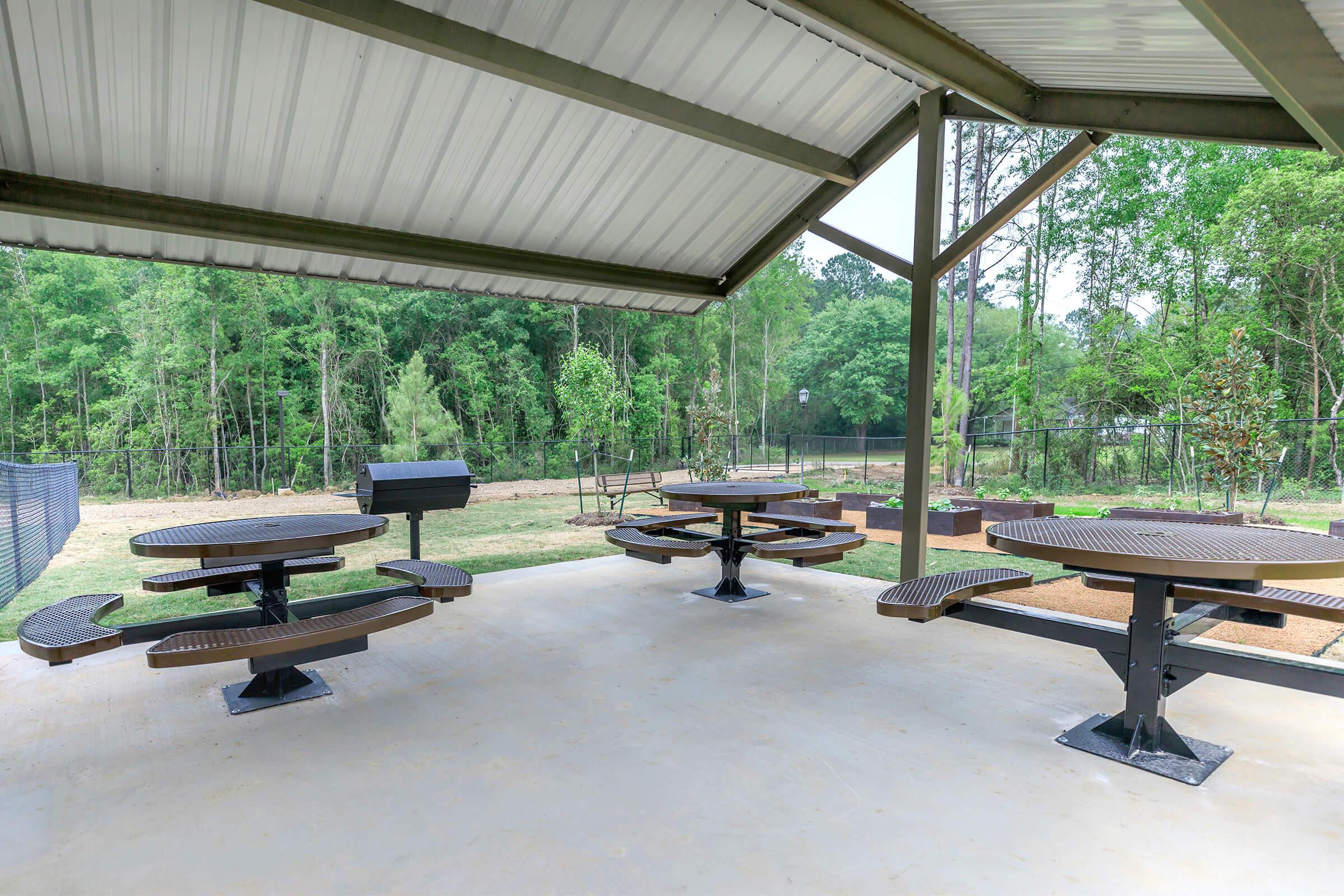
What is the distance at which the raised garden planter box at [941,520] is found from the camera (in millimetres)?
8172

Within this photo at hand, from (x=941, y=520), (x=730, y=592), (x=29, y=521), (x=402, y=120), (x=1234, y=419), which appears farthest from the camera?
(x=941, y=520)

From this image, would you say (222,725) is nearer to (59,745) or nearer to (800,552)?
(59,745)

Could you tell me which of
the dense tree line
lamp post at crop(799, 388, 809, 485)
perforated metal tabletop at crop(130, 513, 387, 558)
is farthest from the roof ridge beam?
lamp post at crop(799, 388, 809, 485)

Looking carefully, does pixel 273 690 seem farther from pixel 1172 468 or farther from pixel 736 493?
pixel 1172 468

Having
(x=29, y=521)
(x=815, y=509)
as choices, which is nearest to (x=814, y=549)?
(x=815, y=509)

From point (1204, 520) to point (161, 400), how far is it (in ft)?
70.3

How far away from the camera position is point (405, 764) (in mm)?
2441

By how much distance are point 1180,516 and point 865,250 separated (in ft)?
15.6

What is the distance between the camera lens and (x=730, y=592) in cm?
499

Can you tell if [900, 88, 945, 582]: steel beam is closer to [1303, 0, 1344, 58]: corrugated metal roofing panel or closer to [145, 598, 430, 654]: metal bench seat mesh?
[1303, 0, 1344, 58]: corrugated metal roofing panel

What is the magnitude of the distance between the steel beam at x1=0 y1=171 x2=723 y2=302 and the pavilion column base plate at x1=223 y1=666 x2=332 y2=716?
276 cm

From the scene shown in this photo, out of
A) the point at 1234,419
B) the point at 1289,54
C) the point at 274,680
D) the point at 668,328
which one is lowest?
the point at 274,680

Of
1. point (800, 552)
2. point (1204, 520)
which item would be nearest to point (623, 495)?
point (800, 552)

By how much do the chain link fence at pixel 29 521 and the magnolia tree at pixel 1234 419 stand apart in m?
11.8
